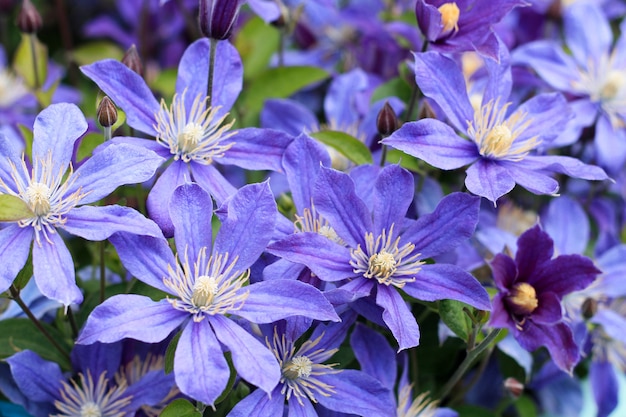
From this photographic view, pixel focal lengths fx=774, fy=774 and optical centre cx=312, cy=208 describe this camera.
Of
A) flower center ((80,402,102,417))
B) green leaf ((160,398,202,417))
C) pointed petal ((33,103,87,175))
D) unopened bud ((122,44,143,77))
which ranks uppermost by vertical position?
unopened bud ((122,44,143,77))

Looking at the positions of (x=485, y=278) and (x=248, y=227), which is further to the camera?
(x=485, y=278)

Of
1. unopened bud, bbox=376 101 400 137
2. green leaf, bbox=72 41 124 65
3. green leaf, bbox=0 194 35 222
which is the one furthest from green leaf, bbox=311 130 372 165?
green leaf, bbox=72 41 124 65

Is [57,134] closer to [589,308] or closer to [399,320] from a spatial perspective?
[399,320]

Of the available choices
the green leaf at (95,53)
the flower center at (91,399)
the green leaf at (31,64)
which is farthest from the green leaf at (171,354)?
the green leaf at (95,53)

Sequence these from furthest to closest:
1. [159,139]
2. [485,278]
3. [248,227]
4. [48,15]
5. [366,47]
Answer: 1. [48,15]
2. [366,47]
3. [485,278]
4. [159,139]
5. [248,227]

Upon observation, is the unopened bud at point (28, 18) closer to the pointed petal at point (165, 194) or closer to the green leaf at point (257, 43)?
the green leaf at point (257, 43)

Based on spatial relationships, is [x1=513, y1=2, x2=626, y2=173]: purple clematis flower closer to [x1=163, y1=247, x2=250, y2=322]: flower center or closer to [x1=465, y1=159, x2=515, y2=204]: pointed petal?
[x1=465, y1=159, x2=515, y2=204]: pointed petal

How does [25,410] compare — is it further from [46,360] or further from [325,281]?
[325,281]

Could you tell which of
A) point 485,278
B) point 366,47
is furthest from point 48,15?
point 485,278
